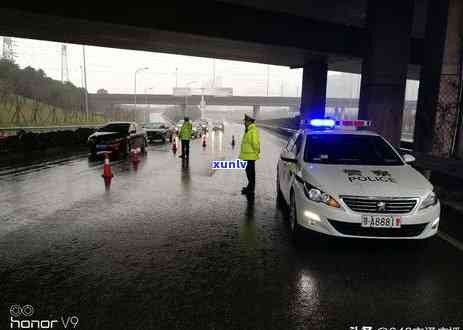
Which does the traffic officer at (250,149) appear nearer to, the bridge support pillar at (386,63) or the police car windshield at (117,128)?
the police car windshield at (117,128)

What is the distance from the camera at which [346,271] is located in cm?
460

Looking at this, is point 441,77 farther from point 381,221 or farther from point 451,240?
point 381,221

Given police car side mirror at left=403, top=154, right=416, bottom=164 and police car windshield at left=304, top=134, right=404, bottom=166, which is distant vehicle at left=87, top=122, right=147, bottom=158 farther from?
police car side mirror at left=403, top=154, right=416, bottom=164

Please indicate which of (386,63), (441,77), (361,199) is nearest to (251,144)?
(361,199)

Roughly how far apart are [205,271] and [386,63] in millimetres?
18362

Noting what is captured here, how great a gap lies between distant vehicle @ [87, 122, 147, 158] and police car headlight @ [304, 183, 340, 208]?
1298 cm

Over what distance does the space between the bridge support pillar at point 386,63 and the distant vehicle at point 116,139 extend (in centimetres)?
1224

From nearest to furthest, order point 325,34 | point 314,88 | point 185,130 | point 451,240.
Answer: point 451,240 → point 185,130 → point 325,34 → point 314,88

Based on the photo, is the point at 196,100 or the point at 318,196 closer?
the point at 318,196

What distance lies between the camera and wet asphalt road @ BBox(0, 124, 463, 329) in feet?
11.7

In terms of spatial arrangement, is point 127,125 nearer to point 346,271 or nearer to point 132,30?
point 132,30

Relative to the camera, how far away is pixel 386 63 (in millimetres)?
19578

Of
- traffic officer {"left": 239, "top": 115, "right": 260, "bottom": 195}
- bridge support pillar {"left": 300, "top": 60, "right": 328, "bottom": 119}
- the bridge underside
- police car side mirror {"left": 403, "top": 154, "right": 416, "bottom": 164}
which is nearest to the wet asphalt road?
police car side mirror {"left": 403, "top": 154, "right": 416, "bottom": 164}

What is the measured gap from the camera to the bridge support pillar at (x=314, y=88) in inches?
1172
